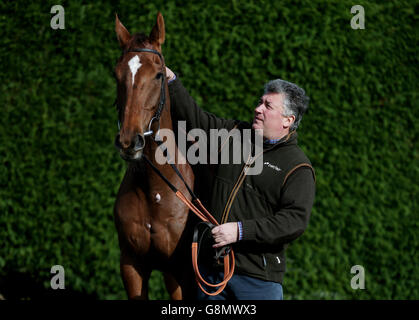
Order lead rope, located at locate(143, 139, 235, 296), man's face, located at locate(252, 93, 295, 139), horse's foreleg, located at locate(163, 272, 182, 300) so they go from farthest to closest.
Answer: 1. horse's foreleg, located at locate(163, 272, 182, 300)
2. man's face, located at locate(252, 93, 295, 139)
3. lead rope, located at locate(143, 139, 235, 296)

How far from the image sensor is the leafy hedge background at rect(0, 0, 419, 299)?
484 centimetres

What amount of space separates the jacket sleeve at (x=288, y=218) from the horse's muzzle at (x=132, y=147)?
27.4 inches

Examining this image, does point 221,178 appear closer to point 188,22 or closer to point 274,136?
point 274,136

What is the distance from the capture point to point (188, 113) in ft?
10.4

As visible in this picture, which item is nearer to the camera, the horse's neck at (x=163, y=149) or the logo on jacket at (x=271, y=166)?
the logo on jacket at (x=271, y=166)

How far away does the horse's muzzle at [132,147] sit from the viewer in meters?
2.57

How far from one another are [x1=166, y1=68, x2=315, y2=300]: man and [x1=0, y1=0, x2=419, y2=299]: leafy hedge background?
1.85 metres

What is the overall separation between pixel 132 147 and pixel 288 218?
0.93 meters
